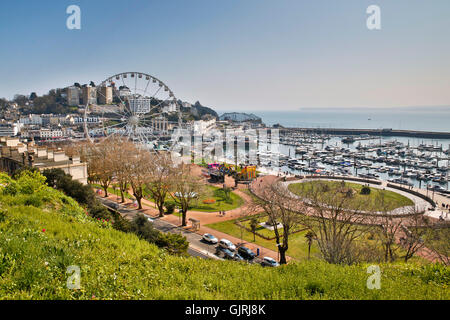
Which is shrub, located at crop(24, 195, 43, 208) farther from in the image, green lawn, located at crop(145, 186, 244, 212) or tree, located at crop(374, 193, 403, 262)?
green lawn, located at crop(145, 186, 244, 212)

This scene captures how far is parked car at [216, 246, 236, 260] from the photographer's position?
18.4 meters

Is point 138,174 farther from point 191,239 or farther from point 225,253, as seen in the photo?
point 225,253

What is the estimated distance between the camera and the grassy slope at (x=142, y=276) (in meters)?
4.68

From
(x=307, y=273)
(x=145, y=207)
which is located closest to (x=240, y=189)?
(x=145, y=207)

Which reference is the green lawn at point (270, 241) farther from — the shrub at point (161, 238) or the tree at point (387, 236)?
the shrub at point (161, 238)

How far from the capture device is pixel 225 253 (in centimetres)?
1888

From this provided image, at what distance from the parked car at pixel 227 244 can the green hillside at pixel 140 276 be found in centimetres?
1250

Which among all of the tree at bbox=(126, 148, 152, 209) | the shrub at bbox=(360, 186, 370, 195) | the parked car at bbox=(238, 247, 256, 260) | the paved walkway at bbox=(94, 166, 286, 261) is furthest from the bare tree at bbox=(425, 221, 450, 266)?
the tree at bbox=(126, 148, 152, 209)

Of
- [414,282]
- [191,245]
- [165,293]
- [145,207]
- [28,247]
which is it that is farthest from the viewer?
[145,207]

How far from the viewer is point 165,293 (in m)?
4.61

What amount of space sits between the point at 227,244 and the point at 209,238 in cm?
178

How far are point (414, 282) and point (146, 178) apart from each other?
2420 cm
